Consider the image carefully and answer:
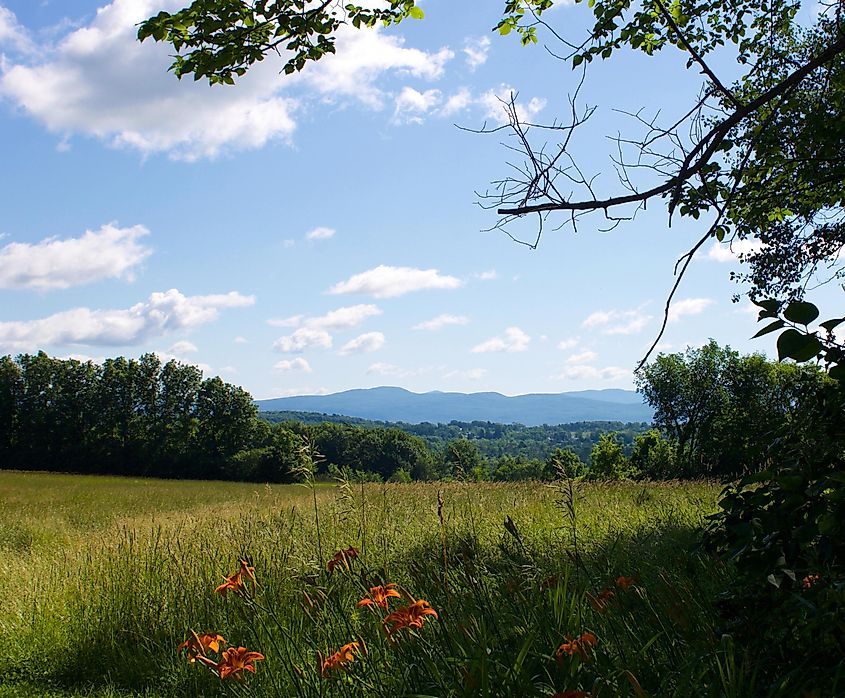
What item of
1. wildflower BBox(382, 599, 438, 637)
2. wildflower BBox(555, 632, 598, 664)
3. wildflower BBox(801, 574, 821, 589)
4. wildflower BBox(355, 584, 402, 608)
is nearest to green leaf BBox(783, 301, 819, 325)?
wildflower BBox(801, 574, 821, 589)

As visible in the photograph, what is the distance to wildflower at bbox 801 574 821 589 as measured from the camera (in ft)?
7.23

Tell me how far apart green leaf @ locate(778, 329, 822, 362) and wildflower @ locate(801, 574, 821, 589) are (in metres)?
0.77

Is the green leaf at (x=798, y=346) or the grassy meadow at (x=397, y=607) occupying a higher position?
the green leaf at (x=798, y=346)

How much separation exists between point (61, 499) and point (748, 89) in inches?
993

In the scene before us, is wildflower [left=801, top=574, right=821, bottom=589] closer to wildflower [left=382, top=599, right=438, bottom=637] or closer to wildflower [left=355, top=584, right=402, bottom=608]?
wildflower [left=382, top=599, right=438, bottom=637]

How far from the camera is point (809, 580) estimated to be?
2.22 m

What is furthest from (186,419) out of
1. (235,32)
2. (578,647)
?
(578,647)

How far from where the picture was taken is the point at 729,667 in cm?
207

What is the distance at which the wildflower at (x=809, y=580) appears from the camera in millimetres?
2205

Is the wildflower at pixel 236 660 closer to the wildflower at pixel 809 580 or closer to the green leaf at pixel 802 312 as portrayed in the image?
the wildflower at pixel 809 580

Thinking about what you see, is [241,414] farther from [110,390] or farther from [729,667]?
[729,667]

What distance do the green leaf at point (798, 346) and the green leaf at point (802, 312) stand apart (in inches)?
1.5

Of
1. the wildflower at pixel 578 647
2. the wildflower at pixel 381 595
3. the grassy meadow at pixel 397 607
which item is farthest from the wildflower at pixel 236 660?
the wildflower at pixel 578 647

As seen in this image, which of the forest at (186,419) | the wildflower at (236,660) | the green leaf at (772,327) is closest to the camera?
the green leaf at (772,327)
